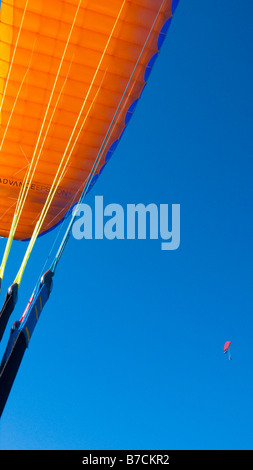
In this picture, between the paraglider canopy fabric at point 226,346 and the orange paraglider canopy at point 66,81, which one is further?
the paraglider canopy fabric at point 226,346

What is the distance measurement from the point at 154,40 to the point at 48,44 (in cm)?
172

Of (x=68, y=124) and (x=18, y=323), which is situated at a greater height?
(x=68, y=124)

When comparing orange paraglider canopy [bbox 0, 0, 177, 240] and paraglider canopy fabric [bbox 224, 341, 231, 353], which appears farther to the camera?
paraglider canopy fabric [bbox 224, 341, 231, 353]

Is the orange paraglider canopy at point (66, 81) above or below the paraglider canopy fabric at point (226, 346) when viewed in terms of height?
above

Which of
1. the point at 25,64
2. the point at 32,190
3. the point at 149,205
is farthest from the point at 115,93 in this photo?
the point at 149,205

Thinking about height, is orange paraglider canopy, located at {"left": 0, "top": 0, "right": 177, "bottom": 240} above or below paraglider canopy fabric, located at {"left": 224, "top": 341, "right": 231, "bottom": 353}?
above

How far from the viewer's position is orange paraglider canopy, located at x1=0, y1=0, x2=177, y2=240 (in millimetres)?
7980

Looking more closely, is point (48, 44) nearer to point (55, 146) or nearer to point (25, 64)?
point (25, 64)

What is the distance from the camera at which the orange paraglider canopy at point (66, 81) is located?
7.98 metres

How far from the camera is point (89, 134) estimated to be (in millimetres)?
9336

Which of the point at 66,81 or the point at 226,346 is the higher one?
the point at 66,81

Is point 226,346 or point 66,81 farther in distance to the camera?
point 226,346

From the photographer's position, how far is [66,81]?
28.2ft
